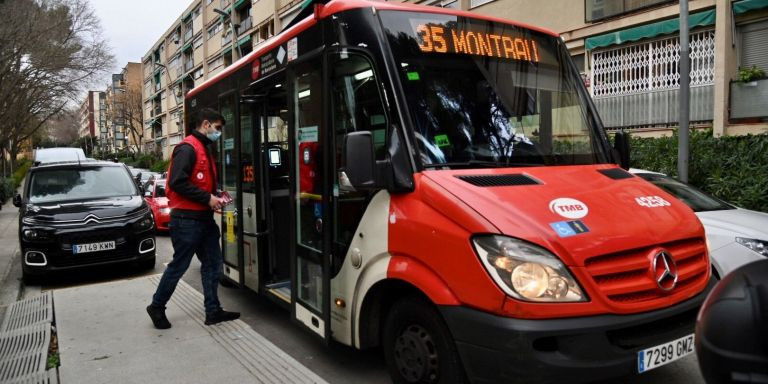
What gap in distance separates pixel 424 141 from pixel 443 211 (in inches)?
20.6

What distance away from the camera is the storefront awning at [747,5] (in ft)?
32.3

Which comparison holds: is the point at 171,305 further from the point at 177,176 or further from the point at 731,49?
the point at 731,49

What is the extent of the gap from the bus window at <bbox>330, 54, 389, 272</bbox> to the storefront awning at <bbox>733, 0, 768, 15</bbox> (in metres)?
9.72

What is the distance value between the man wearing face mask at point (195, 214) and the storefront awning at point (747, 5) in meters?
9.86

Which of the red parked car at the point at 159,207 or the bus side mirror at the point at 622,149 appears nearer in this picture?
the bus side mirror at the point at 622,149

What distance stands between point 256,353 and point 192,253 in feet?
3.92

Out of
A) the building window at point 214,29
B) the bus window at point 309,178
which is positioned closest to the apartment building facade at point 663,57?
the bus window at point 309,178

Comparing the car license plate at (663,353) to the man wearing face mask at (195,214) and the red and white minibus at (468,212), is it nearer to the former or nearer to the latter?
the red and white minibus at (468,212)

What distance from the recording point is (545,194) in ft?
9.63

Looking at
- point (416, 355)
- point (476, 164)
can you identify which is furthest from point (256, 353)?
point (476, 164)

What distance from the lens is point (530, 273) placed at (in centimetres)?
260

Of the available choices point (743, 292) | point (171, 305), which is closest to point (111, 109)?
point (171, 305)

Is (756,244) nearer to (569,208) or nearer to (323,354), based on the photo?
(569,208)

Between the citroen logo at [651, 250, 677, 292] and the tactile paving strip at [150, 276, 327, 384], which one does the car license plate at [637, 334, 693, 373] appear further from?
the tactile paving strip at [150, 276, 327, 384]
